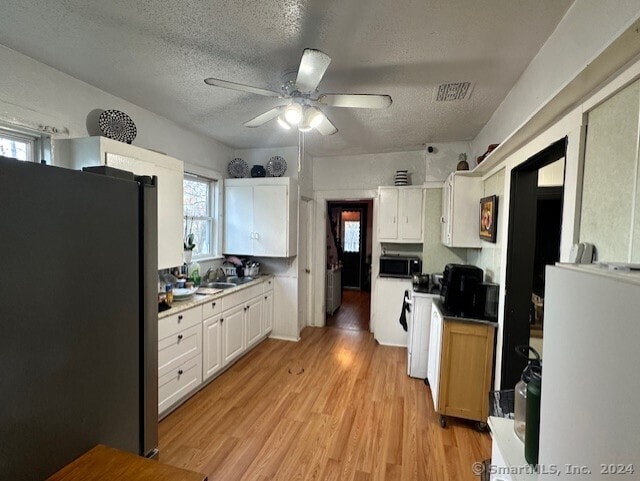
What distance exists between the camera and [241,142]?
377cm

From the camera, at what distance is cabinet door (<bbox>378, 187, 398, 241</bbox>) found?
3.79 metres

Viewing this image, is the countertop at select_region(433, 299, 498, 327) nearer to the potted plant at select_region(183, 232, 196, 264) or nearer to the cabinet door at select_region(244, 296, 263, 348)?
the cabinet door at select_region(244, 296, 263, 348)

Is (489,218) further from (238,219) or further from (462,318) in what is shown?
(238,219)

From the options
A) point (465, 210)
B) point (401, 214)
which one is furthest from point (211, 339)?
point (465, 210)

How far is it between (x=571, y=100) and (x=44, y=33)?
2.73 meters

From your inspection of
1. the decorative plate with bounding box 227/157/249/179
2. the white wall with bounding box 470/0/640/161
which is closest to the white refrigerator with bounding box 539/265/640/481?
the white wall with bounding box 470/0/640/161

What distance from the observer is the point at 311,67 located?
1.49 meters

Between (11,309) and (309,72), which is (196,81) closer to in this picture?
(309,72)

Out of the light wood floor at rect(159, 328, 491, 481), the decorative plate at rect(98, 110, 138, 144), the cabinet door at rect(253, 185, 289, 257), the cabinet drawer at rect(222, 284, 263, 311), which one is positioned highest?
the decorative plate at rect(98, 110, 138, 144)

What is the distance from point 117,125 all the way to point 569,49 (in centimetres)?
295

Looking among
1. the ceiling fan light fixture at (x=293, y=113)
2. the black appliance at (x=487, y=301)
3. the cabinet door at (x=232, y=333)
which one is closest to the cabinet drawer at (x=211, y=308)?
the cabinet door at (x=232, y=333)

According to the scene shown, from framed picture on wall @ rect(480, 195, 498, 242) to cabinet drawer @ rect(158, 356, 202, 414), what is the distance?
2.79 metres

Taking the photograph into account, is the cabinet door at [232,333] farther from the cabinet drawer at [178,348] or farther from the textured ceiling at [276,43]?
the textured ceiling at [276,43]

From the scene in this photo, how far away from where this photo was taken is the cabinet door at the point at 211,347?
8.90 ft
